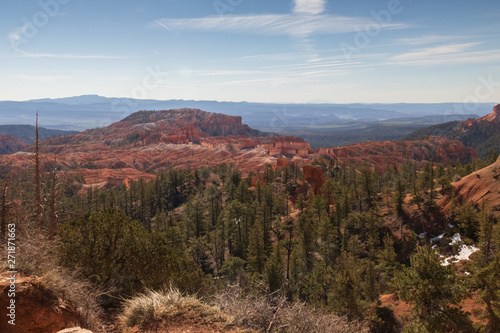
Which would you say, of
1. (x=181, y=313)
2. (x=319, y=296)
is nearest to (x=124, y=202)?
(x=319, y=296)

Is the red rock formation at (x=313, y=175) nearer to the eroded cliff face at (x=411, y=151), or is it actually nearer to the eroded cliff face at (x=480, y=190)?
the eroded cliff face at (x=480, y=190)

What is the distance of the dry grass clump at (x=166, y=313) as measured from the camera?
7.83 m

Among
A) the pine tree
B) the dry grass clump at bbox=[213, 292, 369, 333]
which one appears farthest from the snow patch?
the dry grass clump at bbox=[213, 292, 369, 333]

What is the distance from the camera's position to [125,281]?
42.4 ft

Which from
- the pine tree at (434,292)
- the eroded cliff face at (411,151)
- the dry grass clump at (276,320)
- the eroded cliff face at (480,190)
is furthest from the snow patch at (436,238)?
the eroded cliff face at (411,151)

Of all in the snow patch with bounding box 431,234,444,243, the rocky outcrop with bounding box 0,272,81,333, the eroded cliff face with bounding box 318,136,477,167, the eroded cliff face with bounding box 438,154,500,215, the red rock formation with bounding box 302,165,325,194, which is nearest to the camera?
the rocky outcrop with bounding box 0,272,81,333

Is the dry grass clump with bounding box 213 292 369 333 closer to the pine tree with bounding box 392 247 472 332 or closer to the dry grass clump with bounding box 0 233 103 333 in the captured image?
the dry grass clump with bounding box 0 233 103 333

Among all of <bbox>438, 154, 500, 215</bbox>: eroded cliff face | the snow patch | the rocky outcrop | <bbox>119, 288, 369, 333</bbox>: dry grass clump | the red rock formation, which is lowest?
the snow patch

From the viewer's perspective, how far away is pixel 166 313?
800cm

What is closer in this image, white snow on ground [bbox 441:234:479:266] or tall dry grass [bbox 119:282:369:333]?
tall dry grass [bbox 119:282:369:333]

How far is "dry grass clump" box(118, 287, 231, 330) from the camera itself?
25.7ft

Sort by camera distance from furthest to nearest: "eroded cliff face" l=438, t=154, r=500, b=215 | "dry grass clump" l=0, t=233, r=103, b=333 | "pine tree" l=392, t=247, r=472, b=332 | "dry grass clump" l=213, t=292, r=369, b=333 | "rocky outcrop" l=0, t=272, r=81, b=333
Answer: "eroded cliff face" l=438, t=154, r=500, b=215 → "pine tree" l=392, t=247, r=472, b=332 → "dry grass clump" l=213, t=292, r=369, b=333 → "dry grass clump" l=0, t=233, r=103, b=333 → "rocky outcrop" l=0, t=272, r=81, b=333

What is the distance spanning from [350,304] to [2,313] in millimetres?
20970

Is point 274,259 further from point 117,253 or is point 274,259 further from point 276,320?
point 276,320
